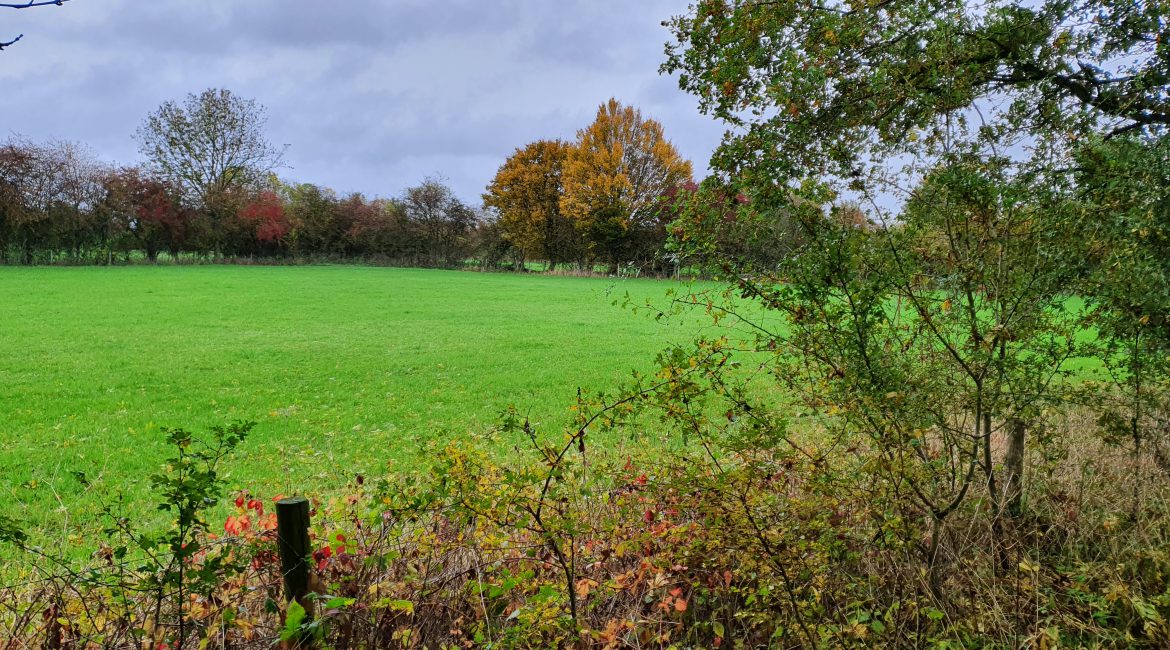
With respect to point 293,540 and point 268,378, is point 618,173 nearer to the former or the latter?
point 268,378

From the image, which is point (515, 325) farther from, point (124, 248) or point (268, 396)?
point (124, 248)

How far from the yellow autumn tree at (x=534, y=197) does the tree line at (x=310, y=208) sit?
0.28 feet

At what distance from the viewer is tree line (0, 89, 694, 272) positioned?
Result: 1342 inches

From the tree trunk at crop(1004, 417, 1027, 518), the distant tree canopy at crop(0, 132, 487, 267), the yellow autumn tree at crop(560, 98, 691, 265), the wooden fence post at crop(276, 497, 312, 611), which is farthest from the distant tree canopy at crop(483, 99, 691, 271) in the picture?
the wooden fence post at crop(276, 497, 312, 611)

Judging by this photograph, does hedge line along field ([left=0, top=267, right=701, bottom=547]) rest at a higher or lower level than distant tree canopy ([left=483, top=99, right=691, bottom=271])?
lower

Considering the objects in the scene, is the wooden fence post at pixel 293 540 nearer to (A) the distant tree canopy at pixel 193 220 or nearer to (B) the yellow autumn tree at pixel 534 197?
(A) the distant tree canopy at pixel 193 220

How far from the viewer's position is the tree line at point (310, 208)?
112 ft

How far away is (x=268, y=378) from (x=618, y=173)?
120 ft

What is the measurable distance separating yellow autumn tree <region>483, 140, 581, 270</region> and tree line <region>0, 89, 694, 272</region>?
0.28 ft

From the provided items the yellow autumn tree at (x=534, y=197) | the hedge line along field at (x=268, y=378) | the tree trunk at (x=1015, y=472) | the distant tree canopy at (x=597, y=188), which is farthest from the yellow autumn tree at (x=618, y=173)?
the tree trunk at (x=1015, y=472)

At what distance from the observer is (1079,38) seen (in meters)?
4.38

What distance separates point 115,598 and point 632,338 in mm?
12357

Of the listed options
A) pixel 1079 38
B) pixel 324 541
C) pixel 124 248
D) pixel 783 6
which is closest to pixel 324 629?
pixel 324 541

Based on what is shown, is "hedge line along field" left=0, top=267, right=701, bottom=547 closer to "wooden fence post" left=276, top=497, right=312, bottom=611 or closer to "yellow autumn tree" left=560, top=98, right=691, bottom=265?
"wooden fence post" left=276, top=497, right=312, bottom=611
